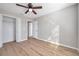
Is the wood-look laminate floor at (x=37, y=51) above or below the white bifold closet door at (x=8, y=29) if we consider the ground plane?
below

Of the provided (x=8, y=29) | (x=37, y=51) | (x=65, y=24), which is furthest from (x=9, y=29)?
(x=65, y=24)

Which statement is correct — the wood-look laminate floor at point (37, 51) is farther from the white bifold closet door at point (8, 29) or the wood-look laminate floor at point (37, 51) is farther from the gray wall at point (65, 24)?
the white bifold closet door at point (8, 29)

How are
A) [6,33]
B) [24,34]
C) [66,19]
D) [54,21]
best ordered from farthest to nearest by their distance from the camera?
1. [24,34]
2. [6,33]
3. [54,21]
4. [66,19]

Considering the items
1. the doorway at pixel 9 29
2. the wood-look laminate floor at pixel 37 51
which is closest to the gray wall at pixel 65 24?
the wood-look laminate floor at pixel 37 51

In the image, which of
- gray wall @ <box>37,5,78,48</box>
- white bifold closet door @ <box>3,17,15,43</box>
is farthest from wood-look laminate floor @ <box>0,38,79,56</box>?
white bifold closet door @ <box>3,17,15,43</box>

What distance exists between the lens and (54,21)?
4.05 meters

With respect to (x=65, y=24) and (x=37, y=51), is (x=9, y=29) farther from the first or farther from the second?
(x=65, y=24)

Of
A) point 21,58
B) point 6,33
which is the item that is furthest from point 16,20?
point 21,58

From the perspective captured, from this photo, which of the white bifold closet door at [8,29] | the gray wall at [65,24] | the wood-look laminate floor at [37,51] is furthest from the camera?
the white bifold closet door at [8,29]

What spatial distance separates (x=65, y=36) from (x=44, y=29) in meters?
1.93

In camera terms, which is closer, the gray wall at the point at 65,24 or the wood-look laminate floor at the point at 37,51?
the wood-look laminate floor at the point at 37,51

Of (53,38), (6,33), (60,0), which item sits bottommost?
(53,38)

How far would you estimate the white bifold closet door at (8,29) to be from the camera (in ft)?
14.3

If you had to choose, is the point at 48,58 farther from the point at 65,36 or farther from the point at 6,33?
the point at 6,33
